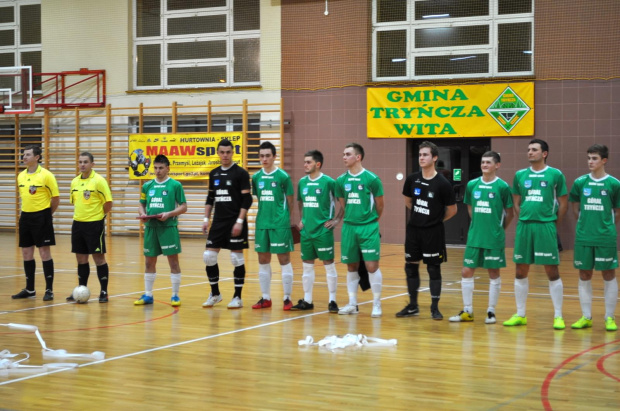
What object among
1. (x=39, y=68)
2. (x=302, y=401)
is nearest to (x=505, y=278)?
(x=302, y=401)

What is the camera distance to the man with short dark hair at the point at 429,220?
799cm

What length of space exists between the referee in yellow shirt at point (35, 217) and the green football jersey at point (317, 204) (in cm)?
338

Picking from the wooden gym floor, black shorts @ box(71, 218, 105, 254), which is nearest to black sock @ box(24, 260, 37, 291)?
the wooden gym floor

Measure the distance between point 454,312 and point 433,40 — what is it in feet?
34.3

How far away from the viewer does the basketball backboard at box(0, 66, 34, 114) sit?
18922mm

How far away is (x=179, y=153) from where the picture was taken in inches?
777

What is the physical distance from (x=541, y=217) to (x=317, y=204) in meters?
2.42

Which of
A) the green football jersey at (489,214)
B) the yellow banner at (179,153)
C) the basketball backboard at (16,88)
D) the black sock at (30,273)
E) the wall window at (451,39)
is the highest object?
the wall window at (451,39)

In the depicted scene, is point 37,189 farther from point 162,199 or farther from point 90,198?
point 162,199

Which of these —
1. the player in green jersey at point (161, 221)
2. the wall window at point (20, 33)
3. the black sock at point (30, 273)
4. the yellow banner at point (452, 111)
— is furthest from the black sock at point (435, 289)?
the wall window at point (20, 33)

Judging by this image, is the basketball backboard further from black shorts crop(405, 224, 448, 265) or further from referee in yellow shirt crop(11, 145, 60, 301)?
black shorts crop(405, 224, 448, 265)

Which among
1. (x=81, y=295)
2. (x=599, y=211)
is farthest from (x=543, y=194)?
(x=81, y=295)

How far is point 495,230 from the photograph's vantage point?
774 cm

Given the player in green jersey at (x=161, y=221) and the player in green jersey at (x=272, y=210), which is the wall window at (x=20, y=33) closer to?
the player in green jersey at (x=161, y=221)
